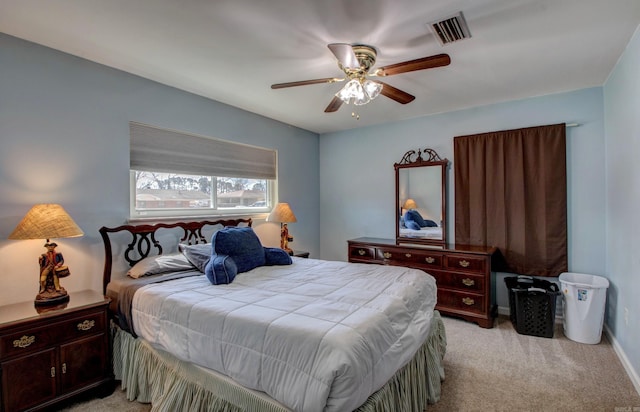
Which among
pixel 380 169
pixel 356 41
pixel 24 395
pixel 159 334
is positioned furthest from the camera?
pixel 380 169

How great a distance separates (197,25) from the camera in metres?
2.07

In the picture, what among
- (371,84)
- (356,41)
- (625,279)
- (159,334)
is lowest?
(159,334)

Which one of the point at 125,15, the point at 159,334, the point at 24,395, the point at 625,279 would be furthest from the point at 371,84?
the point at 24,395

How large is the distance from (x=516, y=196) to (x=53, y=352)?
445 centimetres

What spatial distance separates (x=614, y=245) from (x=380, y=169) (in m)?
2.74

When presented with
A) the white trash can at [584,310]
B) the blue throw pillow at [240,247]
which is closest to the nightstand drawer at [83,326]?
the blue throw pillow at [240,247]

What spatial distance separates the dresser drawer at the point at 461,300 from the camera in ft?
11.1

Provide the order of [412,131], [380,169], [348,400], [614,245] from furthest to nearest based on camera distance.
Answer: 1. [380,169]
2. [412,131]
3. [614,245]
4. [348,400]

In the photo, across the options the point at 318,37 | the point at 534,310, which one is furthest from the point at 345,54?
the point at 534,310

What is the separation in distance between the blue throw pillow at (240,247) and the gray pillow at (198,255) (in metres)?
0.27

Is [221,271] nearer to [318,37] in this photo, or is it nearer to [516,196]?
[318,37]

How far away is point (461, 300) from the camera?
11.5 feet

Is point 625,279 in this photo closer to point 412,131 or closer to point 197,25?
point 412,131

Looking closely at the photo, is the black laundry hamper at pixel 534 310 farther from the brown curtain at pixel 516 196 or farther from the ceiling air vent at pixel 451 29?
the ceiling air vent at pixel 451 29
